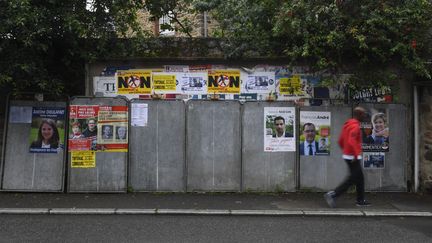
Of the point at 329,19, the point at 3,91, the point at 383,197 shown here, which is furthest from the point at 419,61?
the point at 3,91

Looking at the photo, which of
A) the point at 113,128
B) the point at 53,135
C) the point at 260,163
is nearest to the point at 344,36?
the point at 260,163

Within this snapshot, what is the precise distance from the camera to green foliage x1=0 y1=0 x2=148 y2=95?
31.2 ft

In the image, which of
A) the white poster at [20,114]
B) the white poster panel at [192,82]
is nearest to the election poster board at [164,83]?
the white poster panel at [192,82]

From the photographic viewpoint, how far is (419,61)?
995cm

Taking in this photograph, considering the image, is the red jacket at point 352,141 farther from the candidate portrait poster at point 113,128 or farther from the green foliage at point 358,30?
the candidate portrait poster at point 113,128

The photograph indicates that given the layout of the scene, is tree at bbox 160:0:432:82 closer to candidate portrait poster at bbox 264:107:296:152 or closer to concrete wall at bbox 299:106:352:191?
candidate portrait poster at bbox 264:107:296:152

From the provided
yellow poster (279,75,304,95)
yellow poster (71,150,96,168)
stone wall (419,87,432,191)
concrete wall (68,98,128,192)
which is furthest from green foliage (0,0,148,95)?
stone wall (419,87,432,191)

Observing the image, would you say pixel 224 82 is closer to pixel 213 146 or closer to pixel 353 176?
pixel 213 146

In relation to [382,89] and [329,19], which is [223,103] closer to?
[329,19]

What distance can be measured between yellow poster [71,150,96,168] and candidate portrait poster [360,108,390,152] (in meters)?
5.35

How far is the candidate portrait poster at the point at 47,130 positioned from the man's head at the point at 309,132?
15.6ft

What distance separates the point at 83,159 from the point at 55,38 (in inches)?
95.8

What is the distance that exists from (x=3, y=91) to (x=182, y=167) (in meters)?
3.93

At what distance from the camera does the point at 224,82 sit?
35.8 ft
